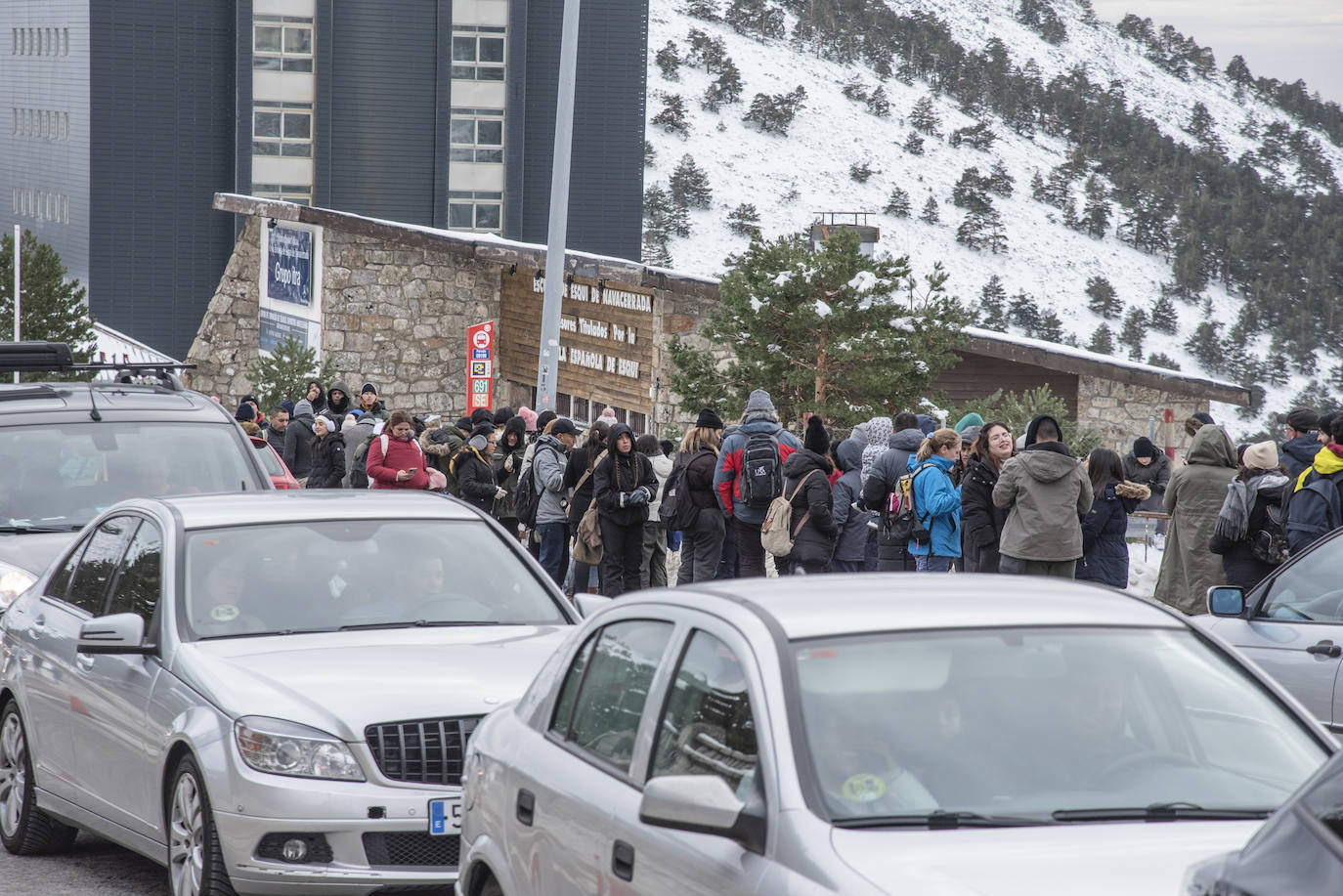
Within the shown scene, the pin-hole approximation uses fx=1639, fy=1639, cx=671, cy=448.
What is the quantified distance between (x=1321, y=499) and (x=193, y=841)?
6.12 m

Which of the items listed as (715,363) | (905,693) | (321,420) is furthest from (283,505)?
(715,363)

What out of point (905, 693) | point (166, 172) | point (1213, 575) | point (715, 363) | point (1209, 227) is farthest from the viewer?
point (1209, 227)

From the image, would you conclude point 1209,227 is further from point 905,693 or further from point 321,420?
Result: point 905,693

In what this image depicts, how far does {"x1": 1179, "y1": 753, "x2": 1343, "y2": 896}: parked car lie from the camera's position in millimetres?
2062

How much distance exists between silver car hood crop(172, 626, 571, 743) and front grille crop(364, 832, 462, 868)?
354mm

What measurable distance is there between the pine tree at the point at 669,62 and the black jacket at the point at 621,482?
170993 mm

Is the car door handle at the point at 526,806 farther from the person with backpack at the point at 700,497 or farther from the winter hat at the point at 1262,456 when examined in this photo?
the person with backpack at the point at 700,497

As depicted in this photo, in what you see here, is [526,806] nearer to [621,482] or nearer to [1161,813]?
[1161,813]

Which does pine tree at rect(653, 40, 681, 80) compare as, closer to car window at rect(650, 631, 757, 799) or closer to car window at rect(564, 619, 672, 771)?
car window at rect(564, 619, 672, 771)

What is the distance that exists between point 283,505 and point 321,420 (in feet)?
34.3

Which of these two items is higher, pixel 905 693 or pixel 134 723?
pixel 905 693

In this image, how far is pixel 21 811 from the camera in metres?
7.20

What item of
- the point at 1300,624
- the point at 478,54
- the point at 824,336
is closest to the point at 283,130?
the point at 478,54

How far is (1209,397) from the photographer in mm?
23641
